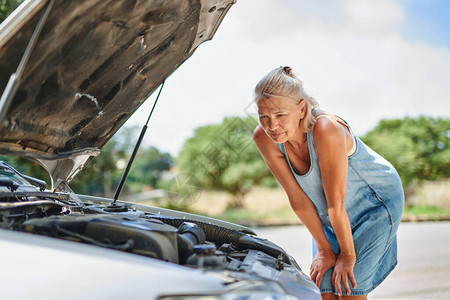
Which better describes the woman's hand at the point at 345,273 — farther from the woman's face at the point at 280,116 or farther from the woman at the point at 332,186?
the woman's face at the point at 280,116

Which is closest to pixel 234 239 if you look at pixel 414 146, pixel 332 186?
pixel 332 186

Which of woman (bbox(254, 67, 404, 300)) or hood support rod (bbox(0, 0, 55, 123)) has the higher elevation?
hood support rod (bbox(0, 0, 55, 123))

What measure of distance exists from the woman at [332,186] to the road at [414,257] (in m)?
2.93

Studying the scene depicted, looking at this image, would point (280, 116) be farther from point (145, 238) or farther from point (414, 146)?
point (414, 146)

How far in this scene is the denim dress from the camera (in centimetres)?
218

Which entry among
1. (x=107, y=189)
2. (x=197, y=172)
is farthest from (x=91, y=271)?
(x=197, y=172)

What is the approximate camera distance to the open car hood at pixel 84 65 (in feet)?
5.25

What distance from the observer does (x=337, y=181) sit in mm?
2066

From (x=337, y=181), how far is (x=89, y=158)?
1.53 meters

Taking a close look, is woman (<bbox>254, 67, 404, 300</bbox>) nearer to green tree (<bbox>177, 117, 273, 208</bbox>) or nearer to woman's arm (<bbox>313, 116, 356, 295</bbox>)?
woman's arm (<bbox>313, 116, 356, 295</bbox>)

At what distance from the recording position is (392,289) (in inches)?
205

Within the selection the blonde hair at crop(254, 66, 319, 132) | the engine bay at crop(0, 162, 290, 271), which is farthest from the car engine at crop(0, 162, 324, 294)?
the blonde hair at crop(254, 66, 319, 132)

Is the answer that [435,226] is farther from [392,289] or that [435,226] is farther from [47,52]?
[47,52]

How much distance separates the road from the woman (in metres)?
2.93
